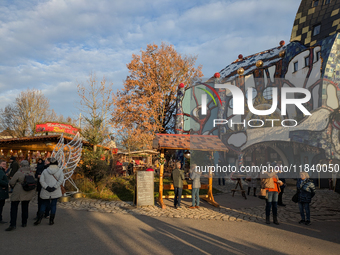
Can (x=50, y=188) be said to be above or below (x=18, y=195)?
above

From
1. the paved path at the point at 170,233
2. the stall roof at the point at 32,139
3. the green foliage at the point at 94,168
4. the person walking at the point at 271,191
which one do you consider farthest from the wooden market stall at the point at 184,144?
the stall roof at the point at 32,139

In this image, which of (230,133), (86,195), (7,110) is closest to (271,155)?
(230,133)

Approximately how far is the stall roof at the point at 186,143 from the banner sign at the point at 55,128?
54.3 feet

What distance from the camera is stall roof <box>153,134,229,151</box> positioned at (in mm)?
10477

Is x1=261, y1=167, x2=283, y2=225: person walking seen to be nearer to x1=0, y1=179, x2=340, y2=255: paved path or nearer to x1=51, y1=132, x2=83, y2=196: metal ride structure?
x1=0, y1=179, x2=340, y2=255: paved path

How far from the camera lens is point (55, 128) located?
1003 inches

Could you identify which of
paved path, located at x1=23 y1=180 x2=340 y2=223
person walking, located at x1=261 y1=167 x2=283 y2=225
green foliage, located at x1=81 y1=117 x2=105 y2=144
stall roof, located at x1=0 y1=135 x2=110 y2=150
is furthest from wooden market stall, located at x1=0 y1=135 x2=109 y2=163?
person walking, located at x1=261 y1=167 x2=283 y2=225

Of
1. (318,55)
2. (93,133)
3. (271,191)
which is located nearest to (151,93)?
(93,133)

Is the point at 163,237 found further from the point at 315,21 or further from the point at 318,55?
the point at 315,21

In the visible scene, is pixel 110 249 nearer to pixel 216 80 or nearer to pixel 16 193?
pixel 16 193

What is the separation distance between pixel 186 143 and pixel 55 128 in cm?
1890

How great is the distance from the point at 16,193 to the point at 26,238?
1.24m

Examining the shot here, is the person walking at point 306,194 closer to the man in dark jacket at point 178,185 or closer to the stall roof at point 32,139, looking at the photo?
the man in dark jacket at point 178,185

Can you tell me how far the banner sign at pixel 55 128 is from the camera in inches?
989
